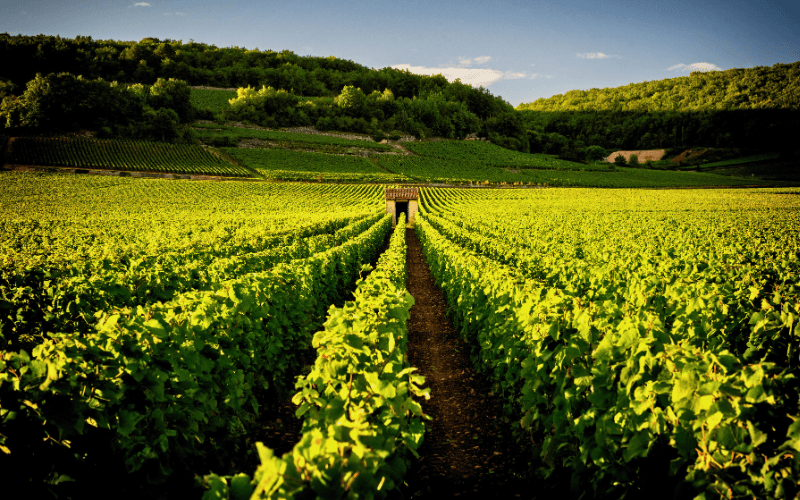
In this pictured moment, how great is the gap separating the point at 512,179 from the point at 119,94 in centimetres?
8565

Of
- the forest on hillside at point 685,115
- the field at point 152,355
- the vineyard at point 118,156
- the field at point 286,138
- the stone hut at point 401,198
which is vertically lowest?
the field at point 152,355

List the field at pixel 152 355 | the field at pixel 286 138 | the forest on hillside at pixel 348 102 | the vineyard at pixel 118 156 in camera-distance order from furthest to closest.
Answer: the field at pixel 286 138, the forest on hillside at pixel 348 102, the vineyard at pixel 118 156, the field at pixel 152 355

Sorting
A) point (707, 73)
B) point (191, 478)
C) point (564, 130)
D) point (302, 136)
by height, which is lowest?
point (191, 478)

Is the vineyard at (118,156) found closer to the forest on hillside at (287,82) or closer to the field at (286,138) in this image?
the field at (286,138)

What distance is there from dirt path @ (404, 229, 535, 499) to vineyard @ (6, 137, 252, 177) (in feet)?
224

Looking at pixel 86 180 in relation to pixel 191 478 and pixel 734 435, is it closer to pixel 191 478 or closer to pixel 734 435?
pixel 191 478

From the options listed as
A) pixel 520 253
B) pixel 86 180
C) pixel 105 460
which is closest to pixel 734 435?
pixel 105 460

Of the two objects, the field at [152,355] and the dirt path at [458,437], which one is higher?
the field at [152,355]

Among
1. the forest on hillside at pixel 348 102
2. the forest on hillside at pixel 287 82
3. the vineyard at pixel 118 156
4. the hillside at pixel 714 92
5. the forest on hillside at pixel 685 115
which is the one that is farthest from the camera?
the forest on hillside at pixel 287 82

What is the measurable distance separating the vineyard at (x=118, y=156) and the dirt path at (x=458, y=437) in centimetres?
6836

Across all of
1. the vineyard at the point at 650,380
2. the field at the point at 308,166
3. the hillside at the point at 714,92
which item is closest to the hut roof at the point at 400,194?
the field at the point at 308,166

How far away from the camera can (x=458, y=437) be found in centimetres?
547

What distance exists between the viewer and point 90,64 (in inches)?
4483

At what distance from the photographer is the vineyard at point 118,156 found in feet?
205
